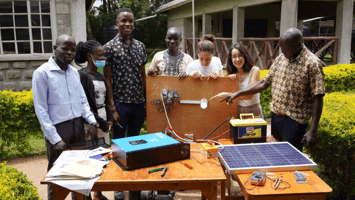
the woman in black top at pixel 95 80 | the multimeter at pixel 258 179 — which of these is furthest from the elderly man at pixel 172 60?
the multimeter at pixel 258 179

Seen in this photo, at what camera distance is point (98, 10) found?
2608 centimetres

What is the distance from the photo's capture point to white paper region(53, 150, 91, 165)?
8.94ft

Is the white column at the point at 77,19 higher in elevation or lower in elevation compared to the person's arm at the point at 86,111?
higher

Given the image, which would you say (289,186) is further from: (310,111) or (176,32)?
(176,32)

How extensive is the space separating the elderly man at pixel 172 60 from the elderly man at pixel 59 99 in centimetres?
131

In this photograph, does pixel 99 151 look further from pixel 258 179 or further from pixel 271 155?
pixel 271 155

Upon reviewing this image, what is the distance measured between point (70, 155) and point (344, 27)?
9291mm

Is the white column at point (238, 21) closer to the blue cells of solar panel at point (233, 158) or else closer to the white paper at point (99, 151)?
the blue cells of solar panel at point (233, 158)

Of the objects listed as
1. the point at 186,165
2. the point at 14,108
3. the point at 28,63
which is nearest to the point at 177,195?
the point at 186,165

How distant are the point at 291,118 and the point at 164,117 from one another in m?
1.53

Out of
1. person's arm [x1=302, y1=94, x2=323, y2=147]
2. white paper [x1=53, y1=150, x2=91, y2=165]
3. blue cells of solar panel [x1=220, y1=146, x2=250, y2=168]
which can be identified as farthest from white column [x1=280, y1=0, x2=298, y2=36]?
white paper [x1=53, y1=150, x2=91, y2=165]

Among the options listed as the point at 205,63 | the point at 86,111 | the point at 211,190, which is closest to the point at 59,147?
the point at 86,111

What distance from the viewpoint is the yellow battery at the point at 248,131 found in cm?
319

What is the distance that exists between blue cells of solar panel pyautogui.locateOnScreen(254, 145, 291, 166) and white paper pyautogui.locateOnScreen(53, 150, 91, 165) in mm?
1685
